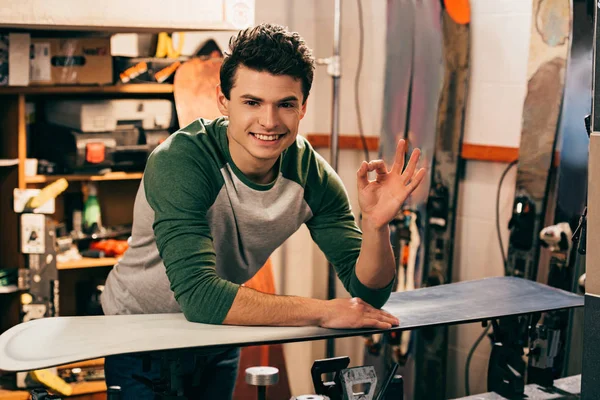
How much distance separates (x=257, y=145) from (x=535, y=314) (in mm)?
816

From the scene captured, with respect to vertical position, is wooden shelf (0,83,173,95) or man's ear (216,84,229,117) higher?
wooden shelf (0,83,173,95)

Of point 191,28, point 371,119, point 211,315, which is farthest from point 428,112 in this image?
point 211,315

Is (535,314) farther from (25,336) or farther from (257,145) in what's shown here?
(25,336)

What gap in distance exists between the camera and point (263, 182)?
2.01m

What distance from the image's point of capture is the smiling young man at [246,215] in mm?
1796

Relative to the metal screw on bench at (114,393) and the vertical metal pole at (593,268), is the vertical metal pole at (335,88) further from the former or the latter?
the metal screw on bench at (114,393)

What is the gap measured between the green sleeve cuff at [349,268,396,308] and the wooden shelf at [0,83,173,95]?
1902 millimetres

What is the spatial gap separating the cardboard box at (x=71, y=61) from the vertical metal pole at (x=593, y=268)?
234 cm

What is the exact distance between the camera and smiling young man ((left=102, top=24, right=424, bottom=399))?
1.80 metres

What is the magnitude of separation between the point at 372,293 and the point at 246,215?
35 cm

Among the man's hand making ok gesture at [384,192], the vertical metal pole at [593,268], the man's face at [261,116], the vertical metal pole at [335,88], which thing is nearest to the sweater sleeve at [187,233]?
the man's face at [261,116]

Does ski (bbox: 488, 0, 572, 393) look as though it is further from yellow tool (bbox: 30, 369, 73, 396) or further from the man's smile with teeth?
yellow tool (bbox: 30, 369, 73, 396)

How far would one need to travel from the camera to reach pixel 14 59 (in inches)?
128

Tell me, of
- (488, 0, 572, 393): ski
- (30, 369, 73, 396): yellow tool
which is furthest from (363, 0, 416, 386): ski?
(30, 369, 73, 396): yellow tool
